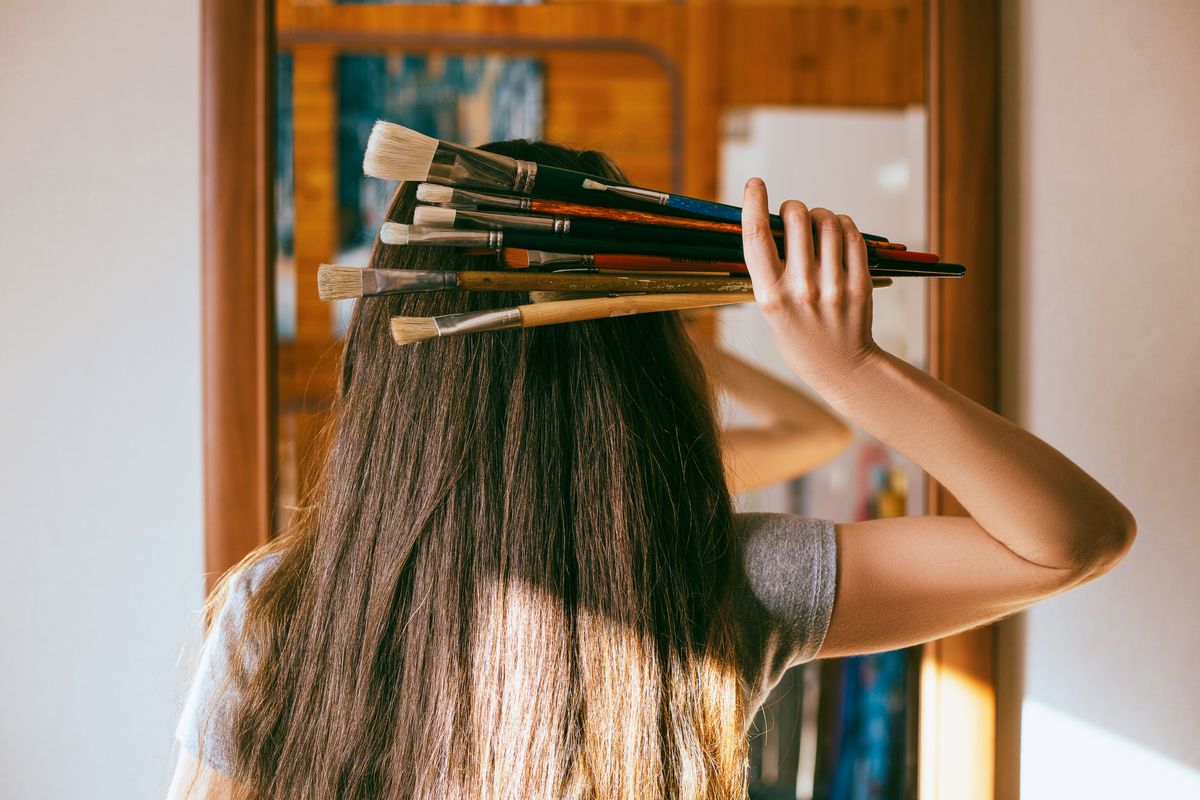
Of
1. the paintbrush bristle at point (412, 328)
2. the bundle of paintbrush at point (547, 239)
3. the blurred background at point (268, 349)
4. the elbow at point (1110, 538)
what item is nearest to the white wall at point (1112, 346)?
the blurred background at point (268, 349)

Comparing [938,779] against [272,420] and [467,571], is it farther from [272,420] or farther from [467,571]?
[272,420]

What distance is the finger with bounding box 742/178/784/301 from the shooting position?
0.43 metres

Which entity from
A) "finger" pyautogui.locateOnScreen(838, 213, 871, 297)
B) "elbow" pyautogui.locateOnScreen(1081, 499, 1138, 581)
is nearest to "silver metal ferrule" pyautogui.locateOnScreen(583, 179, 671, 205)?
"finger" pyautogui.locateOnScreen(838, 213, 871, 297)

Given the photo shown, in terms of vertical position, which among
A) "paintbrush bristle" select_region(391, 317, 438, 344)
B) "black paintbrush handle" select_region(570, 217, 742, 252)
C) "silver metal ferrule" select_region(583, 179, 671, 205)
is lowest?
"paintbrush bristle" select_region(391, 317, 438, 344)

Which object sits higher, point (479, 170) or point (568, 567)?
point (479, 170)

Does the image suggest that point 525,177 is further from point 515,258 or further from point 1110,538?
point 1110,538

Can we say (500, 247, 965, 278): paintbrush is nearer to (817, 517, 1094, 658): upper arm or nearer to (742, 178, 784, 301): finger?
(742, 178, 784, 301): finger

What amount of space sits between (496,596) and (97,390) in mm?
444

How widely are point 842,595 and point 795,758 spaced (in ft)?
1.45

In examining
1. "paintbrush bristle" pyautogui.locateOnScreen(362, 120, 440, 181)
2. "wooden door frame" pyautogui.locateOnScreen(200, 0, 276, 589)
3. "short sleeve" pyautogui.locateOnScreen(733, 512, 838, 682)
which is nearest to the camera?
"paintbrush bristle" pyautogui.locateOnScreen(362, 120, 440, 181)

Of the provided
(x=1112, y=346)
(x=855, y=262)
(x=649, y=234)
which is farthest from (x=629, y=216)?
(x=1112, y=346)

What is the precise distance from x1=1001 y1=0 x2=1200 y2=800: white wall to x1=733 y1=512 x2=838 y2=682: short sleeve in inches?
12.2

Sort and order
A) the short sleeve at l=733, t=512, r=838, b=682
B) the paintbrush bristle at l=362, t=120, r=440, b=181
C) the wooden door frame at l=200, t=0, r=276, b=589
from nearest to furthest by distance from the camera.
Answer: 1. the paintbrush bristle at l=362, t=120, r=440, b=181
2. the short sleeve at l=733, t=512, r=838, b=682
3. the wooden door frame at l=200, t=0, r=276, b=589

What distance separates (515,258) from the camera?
17.9 inches
